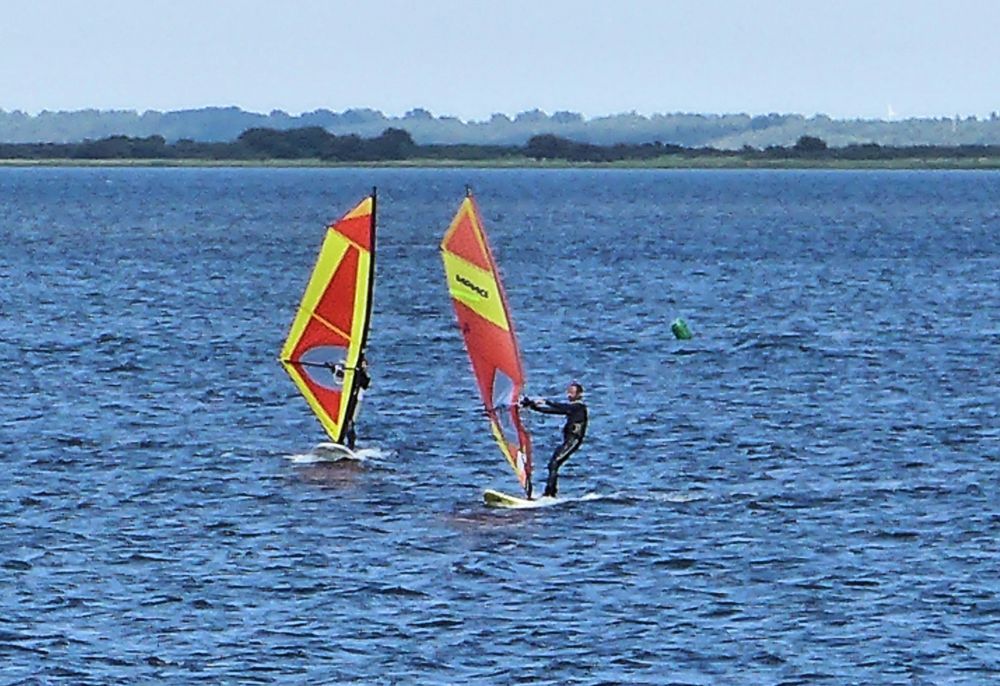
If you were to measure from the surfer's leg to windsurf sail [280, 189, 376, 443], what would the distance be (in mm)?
6357

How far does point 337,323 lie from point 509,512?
8.46 meters

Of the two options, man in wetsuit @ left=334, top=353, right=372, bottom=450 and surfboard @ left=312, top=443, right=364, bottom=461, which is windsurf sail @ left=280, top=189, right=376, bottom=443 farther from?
surfboard @ left=312, top=443, right=364, bottom=461

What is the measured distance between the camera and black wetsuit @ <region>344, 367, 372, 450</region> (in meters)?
47.8

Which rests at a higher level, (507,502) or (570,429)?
(570,429)

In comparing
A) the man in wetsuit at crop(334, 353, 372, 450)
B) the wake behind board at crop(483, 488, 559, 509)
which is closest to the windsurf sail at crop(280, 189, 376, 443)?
the man in wetsuit at crop(334, 353, 372, 450)

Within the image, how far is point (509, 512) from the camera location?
42.1m

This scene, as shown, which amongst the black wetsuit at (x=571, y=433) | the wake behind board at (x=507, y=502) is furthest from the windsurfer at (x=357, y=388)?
the black wetsuit at (x=571, y=433)

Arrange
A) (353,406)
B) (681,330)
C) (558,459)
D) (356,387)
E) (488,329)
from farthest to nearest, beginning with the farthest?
1. (681,330)
2. (353,406)
3. (356,387)
4. (558,459)
5. (488,329)

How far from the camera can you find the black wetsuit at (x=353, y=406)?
157 ft

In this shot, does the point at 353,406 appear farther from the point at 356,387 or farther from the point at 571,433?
the point at 571,433

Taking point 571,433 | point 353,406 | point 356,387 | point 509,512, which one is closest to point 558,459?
point 571,433

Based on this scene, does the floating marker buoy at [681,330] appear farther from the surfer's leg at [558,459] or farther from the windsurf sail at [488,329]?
the windsurf sail at [488,329]

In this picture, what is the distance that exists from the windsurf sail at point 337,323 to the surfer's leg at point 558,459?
6.36m

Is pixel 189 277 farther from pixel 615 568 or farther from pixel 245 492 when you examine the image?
pixel 615 568
